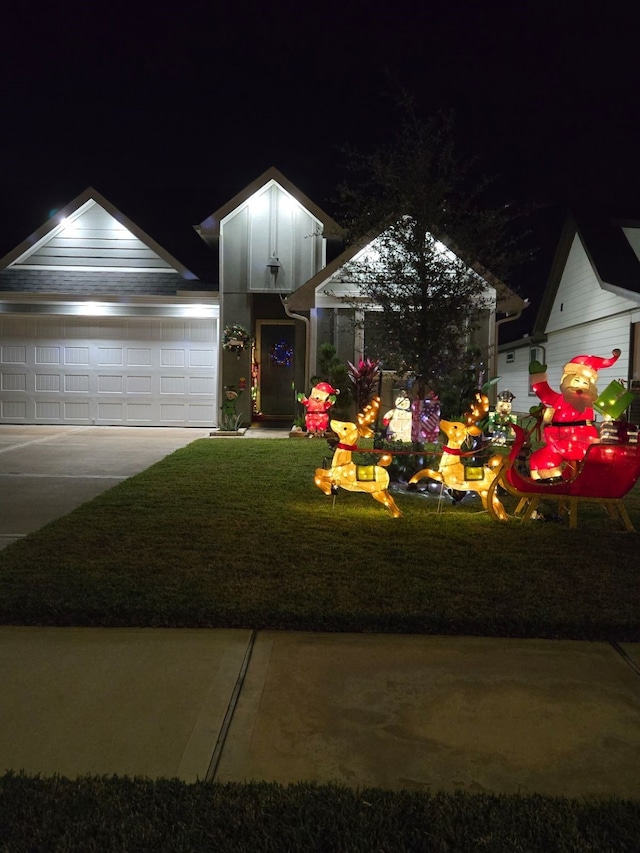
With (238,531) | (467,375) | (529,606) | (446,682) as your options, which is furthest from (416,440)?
(446,682)

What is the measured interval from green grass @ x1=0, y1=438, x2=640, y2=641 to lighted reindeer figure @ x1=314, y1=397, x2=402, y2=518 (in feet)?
0.79

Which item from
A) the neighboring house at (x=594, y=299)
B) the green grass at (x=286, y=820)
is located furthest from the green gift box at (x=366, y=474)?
the neighboring house at (x=594, y=299)

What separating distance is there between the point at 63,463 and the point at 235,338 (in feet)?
18.5

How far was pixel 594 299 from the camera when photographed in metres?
18.8

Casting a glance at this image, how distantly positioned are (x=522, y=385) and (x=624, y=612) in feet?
79.1

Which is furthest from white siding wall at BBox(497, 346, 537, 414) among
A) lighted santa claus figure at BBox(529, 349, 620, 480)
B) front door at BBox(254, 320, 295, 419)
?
lighted santa claus figure at BBox(529, 349, 620, 480)

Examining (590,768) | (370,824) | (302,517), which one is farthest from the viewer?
(302,517)

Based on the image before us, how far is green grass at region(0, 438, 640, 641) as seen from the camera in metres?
3.85

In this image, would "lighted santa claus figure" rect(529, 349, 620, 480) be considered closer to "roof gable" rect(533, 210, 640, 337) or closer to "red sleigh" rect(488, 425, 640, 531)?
"red sleigh" rect(488, 425, 640, 531)

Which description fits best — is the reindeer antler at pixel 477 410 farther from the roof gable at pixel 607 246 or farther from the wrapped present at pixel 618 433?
the roof gable at pixel 607 246

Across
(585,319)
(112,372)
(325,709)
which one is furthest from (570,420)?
(585,319)

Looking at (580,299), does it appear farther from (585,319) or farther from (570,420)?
(570,420)

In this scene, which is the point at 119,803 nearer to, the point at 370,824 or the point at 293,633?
the point at 370,824

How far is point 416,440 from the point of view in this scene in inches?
406
